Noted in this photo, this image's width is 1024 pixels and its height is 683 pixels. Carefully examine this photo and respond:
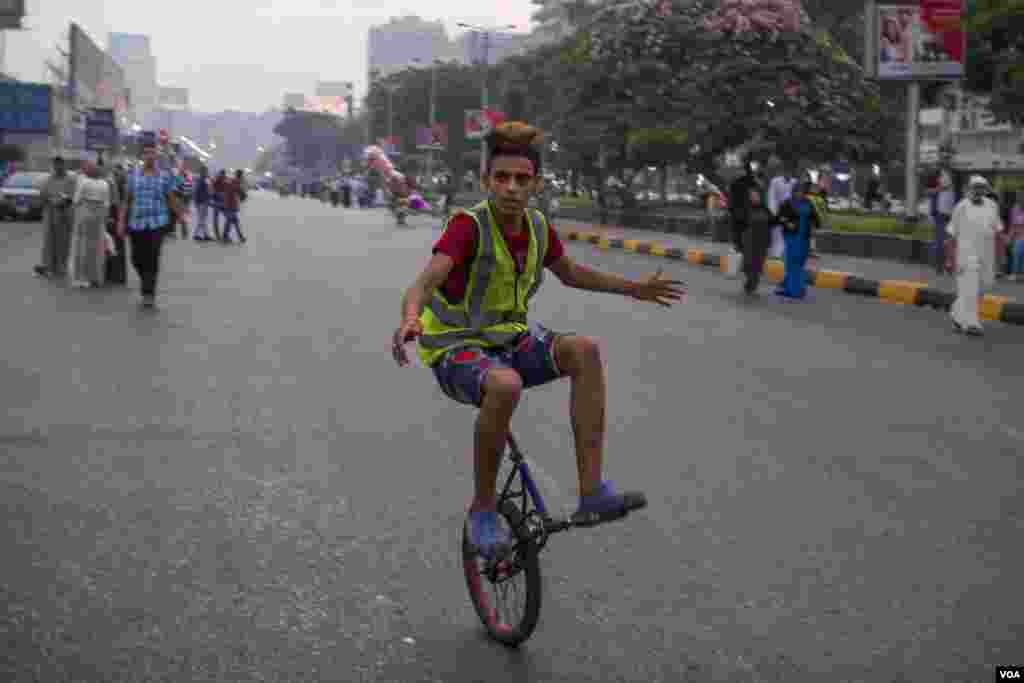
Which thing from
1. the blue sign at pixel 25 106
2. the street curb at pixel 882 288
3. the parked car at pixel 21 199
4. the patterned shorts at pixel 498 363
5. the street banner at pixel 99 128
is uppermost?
the blue sign at pixel 25 106

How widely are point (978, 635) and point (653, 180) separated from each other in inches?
4295

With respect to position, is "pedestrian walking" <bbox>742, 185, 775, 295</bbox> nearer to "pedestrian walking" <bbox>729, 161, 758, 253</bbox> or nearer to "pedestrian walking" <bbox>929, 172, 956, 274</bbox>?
"pedestrian walking" <bbox>729, 161, 758, 253</bbox>

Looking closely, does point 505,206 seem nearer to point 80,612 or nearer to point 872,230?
point 80,612

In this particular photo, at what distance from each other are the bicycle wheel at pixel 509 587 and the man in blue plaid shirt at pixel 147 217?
11.9 m

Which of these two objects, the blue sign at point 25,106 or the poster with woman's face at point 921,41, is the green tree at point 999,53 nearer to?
the poster with woman's face at point 921,41

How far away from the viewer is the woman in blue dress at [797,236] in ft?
66.6

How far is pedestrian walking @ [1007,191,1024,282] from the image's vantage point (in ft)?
78.3

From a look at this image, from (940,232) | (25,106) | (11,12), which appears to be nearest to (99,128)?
(11,12)

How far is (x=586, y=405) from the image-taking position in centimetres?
469

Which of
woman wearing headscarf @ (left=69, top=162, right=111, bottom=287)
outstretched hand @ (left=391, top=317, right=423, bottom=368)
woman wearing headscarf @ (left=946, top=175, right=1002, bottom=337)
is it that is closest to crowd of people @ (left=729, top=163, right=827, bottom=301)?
woman wearing headscarf @ (left=946, top=175, right=1002, bottom=337)

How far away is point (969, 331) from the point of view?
53.3 ft

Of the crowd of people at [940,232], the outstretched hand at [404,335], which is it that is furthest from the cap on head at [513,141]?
the crowd of people at [940,232]

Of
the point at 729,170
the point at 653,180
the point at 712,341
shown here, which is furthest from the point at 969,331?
the point at 653,180

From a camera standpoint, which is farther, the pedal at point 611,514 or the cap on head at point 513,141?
the cap on head at point 513,141
